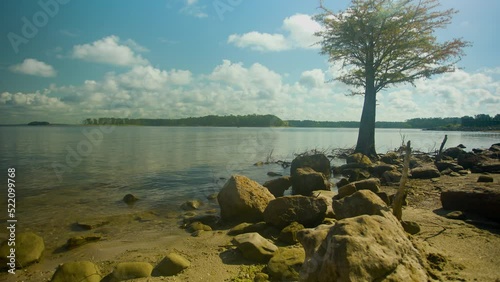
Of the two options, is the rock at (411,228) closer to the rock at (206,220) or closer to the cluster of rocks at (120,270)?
the cluster of rocks at (120,270)

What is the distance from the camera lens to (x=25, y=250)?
595 centimetres

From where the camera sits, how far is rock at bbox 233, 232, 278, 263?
214 inches

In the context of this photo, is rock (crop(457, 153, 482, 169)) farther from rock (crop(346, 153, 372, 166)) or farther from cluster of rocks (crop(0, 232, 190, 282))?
cluster of rocks (crop(0, 232, 190, 282))

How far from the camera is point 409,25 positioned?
18.9 meters

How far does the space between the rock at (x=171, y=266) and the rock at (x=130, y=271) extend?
0.65 feet

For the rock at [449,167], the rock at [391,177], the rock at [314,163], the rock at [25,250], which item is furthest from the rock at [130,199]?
the rock at [449,167]

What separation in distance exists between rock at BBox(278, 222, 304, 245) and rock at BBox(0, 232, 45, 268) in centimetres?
532

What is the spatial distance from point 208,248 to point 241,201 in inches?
88.3

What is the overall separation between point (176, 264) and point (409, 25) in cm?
2091

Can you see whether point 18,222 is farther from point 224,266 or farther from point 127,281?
point 224,266

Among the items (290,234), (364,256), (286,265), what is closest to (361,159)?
(290,234)

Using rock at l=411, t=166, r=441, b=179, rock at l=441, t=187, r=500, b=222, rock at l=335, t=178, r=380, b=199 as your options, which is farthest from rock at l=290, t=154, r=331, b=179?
rock at l=441, t=187, r=500, b=222

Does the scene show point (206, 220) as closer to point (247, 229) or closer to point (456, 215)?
point (247, 229)

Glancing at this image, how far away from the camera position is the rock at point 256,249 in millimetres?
5445
